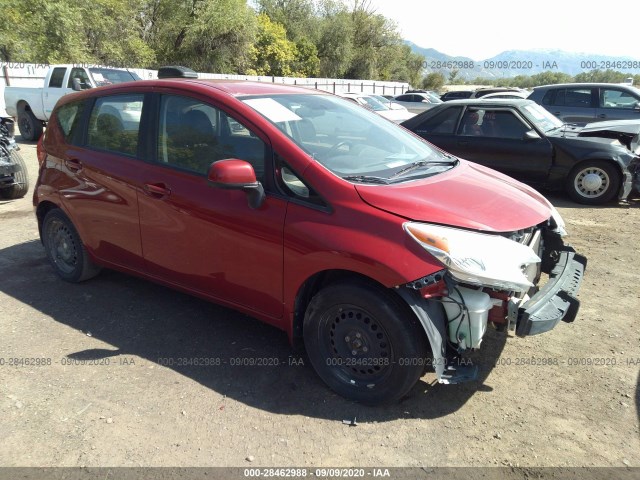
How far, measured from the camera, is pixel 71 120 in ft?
14.3

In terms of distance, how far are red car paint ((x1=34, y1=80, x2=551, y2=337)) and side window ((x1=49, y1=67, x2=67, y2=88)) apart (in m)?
9.99

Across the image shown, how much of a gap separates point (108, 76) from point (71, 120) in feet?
30.2

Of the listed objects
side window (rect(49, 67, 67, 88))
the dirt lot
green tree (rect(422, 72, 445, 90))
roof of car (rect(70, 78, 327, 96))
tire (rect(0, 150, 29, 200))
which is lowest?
the dirt lot

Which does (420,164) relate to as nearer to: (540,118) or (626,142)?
(540,118)

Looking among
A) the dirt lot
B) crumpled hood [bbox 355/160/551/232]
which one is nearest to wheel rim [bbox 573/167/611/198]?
the dirt lot

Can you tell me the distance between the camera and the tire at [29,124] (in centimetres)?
1363

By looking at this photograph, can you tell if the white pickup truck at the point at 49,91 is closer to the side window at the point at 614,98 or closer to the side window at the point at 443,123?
the side window at the point at 443,123

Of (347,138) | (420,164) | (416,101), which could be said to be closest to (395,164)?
(420,164)

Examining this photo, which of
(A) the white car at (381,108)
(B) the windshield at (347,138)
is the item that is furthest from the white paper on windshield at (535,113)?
(A) the white car at (381,108)

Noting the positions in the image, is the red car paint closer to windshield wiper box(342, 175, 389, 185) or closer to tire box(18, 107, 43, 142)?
windshield wiper box(342, 175, 389, 185)

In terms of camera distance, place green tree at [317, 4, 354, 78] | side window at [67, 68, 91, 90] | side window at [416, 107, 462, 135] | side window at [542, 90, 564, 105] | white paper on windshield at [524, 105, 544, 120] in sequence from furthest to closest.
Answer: green tree at [317, 4, 354, 78], side window at [67, 68, 91, 90], side window at [542, 90, 564, 105], side window at [416, 107, 462, 135], white paper on windshield at [524, 105, 544, 120]

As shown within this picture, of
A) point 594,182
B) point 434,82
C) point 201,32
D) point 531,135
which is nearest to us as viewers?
point 594,182

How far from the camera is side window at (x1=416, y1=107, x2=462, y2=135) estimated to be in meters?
8.15

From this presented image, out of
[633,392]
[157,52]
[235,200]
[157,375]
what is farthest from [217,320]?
[157,52]
